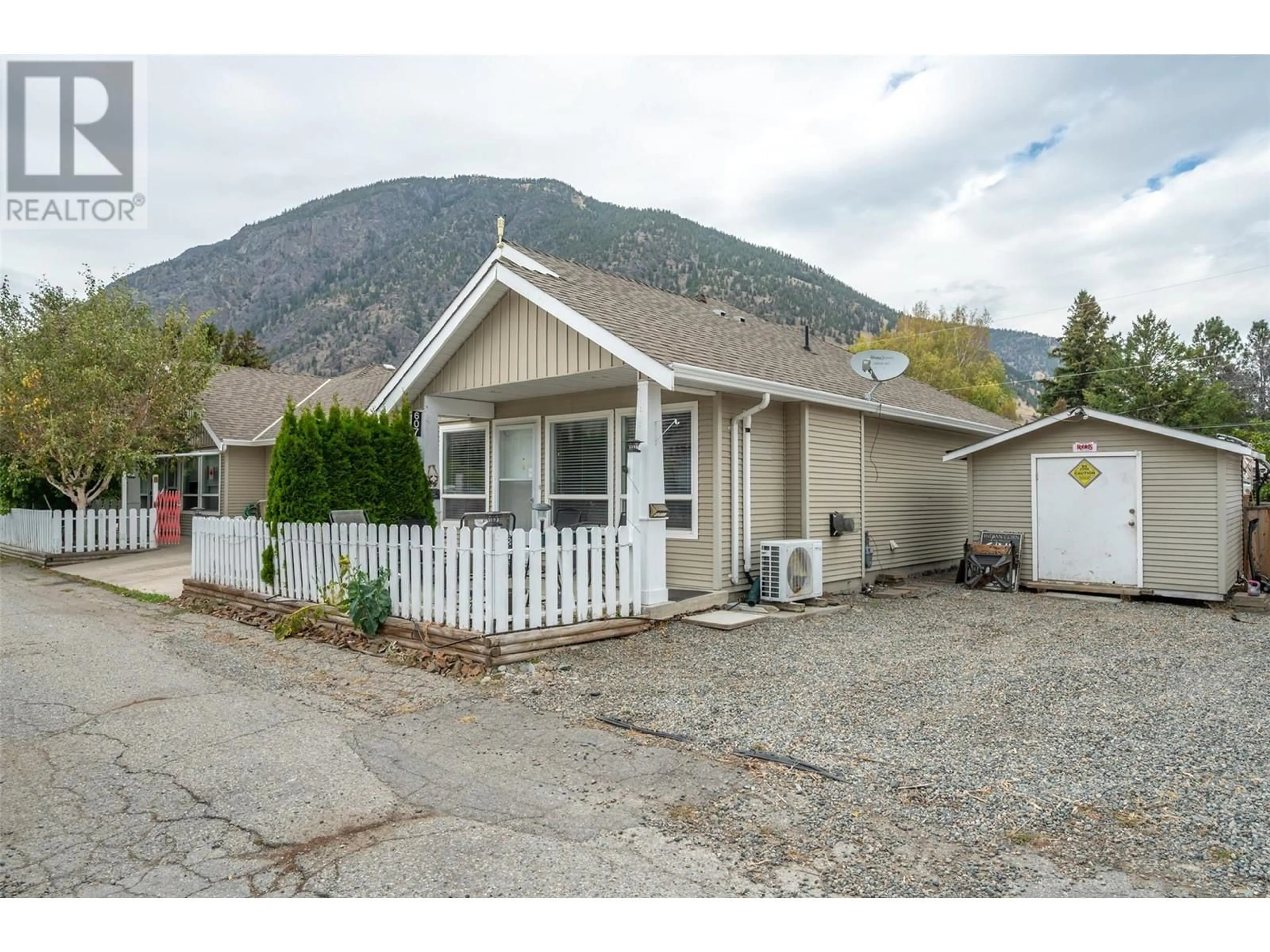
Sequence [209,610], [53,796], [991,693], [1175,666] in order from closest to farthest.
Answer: [53,796], [991,693], [1175,666], [209,610]

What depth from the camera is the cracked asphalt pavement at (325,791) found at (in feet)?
9.00

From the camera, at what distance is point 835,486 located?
33.0 ft

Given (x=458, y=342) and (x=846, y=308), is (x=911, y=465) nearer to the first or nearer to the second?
(x=458, y=342)

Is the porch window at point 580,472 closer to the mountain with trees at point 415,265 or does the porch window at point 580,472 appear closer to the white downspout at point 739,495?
the white downspout at point 739,495

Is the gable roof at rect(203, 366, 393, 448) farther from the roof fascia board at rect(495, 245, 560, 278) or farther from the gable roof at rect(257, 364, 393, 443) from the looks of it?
the roof fascia board at rect(495, 245, 560, 278)

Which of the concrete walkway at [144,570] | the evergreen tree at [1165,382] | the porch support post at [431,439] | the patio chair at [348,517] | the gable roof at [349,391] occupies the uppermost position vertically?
the evergreen tree at [1165,382]

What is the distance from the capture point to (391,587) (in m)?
7.12

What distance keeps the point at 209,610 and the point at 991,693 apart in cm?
866

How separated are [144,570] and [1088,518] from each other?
49.1ft

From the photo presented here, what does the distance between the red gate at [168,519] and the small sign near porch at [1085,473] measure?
57.6 feet

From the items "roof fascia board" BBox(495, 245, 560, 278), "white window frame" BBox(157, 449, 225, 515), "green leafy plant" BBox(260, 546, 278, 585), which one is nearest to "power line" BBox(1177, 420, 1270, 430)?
"roof fascia board" BBox(495, 245, 560, 278)

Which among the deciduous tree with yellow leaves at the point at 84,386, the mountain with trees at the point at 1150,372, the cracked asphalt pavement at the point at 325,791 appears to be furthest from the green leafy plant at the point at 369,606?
the mountain with trees at the point at 1150,372

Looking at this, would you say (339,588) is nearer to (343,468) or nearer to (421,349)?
(343,468)

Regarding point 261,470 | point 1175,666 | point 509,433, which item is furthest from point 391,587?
point 261,470
